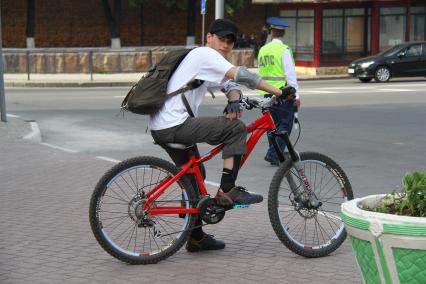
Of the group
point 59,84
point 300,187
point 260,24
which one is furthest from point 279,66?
point 260,24

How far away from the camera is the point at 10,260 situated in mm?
6629

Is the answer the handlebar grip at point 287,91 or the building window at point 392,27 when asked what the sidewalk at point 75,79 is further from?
the handlebar grip at point 287,91

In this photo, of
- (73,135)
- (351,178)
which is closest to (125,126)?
(73,135)

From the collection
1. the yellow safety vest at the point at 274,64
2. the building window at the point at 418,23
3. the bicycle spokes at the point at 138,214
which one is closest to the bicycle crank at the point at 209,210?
the bicycle spokes at the point at 138,214

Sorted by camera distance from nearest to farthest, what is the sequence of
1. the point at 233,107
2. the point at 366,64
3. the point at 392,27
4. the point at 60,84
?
the point at 233,107 < the point at 60,84 < the point at 366,64 < the point at 392,27

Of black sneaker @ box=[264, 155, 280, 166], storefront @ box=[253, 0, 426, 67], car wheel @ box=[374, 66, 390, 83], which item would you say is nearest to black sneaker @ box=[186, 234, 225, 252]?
black sneaker @ box=[264, 155, 280, 166]

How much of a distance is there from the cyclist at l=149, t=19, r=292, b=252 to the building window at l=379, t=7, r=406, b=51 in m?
33.2

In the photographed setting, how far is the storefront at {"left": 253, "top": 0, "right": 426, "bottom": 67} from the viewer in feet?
124

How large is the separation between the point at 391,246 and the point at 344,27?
34.6 meters

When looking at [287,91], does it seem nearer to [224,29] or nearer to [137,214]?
[224,29]

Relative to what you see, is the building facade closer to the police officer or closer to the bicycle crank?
the police officer

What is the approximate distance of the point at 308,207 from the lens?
6793 millimetres

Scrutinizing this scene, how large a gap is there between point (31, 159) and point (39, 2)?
38860 millimetres

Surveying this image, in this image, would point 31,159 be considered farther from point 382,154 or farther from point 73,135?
point 382,154
